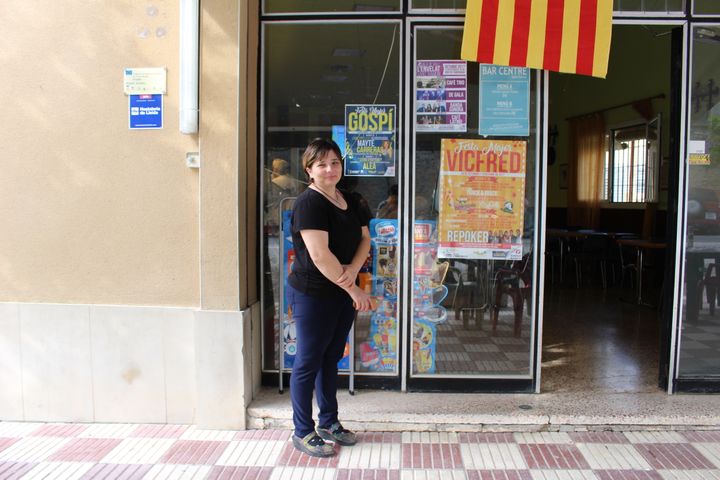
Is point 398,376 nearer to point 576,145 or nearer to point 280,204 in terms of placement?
point 280,204

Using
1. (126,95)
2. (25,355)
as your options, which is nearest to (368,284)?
(126,95)

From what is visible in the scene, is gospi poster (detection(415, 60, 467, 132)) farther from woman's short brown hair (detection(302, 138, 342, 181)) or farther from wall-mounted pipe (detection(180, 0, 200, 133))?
wall-mounted pipe (detection(180, 0, 200, 133))

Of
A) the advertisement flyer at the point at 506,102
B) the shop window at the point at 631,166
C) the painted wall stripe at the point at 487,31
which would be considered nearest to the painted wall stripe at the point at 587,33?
the advertisement flyer at the point at 506,102

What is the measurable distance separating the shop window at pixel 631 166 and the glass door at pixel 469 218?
7091mm

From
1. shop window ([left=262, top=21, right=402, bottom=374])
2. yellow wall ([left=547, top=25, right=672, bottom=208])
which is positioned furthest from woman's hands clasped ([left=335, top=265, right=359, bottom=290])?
yellow wall ([left=547, top=25, right=672, bottom=208])

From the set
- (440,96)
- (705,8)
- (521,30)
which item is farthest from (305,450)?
(705,8)

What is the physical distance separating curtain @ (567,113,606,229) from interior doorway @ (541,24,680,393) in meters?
0.02

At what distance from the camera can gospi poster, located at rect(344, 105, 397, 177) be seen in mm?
3973

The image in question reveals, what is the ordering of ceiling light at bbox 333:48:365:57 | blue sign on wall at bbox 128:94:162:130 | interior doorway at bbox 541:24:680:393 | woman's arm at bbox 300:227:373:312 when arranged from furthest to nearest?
interior doorway at bbox 541:24:680:393 → ceiling light at bbox 333:48:365:57 → blue sign on wall at bbox 128:94:162:130 → woman's arm at bbox 300:227:373:312

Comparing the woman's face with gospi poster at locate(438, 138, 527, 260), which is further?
gospi poster at locate(438, 138, 527, 260)

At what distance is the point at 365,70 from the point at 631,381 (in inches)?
122

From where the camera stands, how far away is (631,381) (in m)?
4.32

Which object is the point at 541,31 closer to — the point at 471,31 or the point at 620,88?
the point at 471,31

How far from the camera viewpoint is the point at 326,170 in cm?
319
